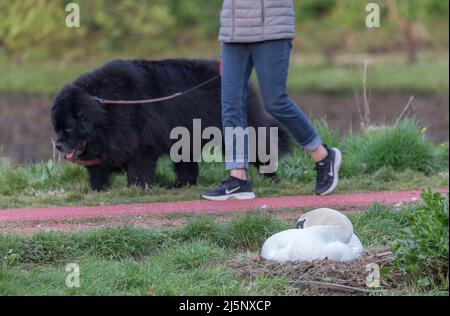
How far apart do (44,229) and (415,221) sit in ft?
7.72

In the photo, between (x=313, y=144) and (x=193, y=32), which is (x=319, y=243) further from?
(x=193, y=32)

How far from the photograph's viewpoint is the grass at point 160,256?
4602mm

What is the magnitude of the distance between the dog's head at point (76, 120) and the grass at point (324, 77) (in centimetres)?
1145

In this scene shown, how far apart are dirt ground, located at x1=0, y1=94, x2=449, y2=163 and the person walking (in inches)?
273

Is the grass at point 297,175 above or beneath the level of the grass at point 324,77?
above

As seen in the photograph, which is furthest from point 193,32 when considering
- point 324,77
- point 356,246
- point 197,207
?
point 356,246

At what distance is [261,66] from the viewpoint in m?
6.22

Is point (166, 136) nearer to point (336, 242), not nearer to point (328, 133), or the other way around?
point (328, 133)

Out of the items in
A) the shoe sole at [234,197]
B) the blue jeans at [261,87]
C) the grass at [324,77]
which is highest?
the blue jeans at [261,87]

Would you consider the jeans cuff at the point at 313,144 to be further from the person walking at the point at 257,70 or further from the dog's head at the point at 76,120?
the dog's head at the point at 76,120

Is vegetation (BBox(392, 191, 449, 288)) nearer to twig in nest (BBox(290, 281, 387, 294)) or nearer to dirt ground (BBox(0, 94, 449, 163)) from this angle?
twig in nest (BBox(290, 281, 387, 294))

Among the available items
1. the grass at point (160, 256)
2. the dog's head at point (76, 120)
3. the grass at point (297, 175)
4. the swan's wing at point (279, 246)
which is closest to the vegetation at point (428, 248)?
the grass at point (160, 256)

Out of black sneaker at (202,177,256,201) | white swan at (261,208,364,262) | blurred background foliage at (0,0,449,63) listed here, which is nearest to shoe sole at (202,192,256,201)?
black sneaker at (202,177,256,201)

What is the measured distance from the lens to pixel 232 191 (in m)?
6.58
